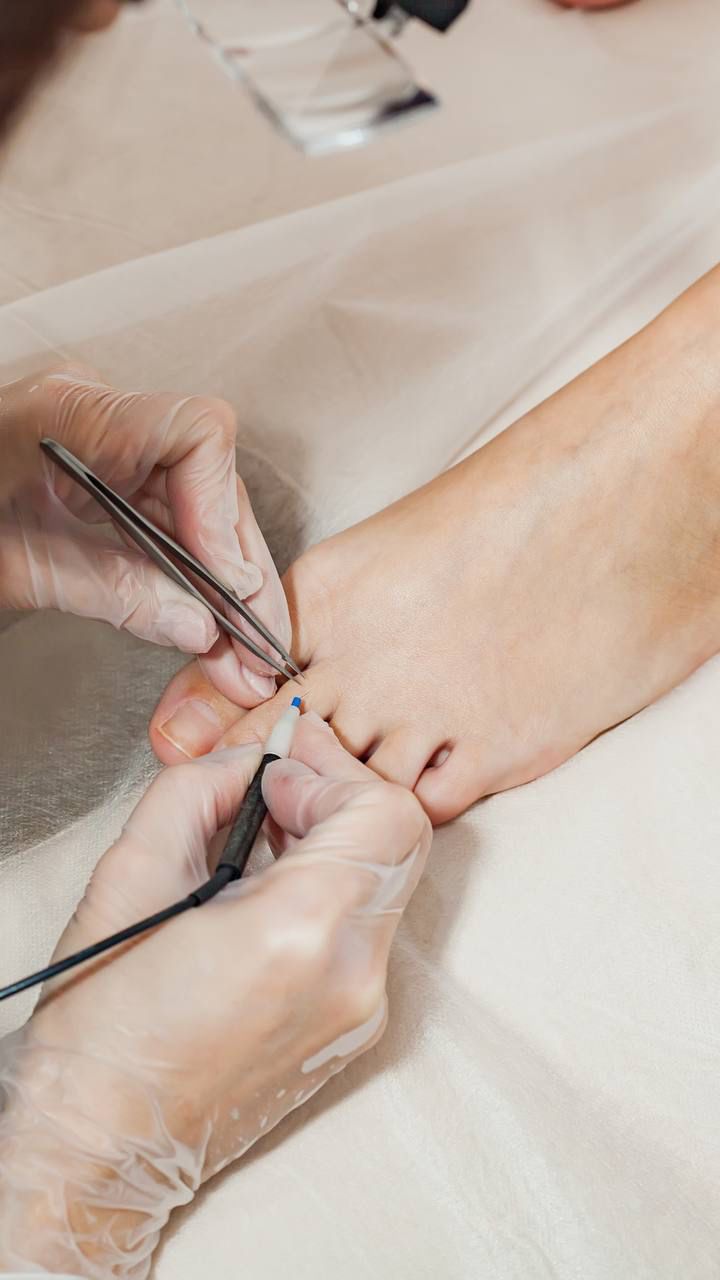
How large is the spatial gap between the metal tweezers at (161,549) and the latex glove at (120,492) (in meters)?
0.02

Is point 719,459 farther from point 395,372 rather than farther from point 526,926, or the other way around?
point 526,926

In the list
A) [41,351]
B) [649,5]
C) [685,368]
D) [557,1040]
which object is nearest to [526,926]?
[557,1040]

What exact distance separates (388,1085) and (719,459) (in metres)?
0.59

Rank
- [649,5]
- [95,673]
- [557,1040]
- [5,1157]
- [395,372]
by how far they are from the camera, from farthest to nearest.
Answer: [649,5], [395,372], [95,673], [557,1040], [5,1157]

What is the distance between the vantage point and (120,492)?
820 millimetres

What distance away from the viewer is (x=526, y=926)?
0.74m

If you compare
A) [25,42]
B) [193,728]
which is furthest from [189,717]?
[25,42]

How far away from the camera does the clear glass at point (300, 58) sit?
3.05 ft

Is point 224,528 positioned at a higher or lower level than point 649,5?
higher

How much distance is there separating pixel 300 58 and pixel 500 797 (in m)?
0.68

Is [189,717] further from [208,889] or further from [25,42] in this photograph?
[25,42]

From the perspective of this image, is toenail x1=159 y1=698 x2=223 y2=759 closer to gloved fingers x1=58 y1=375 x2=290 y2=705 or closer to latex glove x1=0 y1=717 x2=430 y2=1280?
gloved fingers x1=58 y1=375 x2=290 y2=705

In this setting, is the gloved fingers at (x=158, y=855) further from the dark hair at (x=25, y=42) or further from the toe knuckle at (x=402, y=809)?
the dark hair at (x=25, y=42)

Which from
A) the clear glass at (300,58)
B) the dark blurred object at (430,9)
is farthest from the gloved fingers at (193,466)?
the dark blurred object at (430,9)
